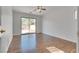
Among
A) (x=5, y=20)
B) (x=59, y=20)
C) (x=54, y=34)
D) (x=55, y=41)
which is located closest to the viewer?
(x=5, y=20)

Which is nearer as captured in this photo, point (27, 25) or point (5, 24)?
point (5, 24)

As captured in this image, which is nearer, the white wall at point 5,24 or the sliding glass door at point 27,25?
the white wall at point 5,24

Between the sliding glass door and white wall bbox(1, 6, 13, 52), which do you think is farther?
the sliding glass door
